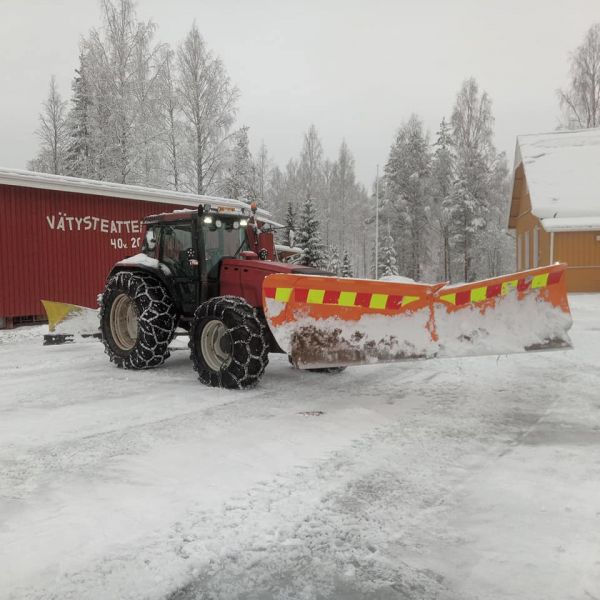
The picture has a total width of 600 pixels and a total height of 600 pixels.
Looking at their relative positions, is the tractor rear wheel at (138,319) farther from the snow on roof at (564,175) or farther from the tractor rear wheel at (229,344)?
the snow on roof at (564,175)

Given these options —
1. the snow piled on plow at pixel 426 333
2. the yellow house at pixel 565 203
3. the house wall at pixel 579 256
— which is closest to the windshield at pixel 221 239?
the snow piled on plow at pixel 426 333

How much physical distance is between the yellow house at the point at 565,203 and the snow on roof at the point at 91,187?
11577mm

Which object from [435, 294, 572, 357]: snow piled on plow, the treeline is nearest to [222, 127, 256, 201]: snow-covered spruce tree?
the treeline

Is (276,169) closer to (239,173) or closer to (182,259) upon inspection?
(239,173)

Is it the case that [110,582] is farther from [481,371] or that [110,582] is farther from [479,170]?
[479,170]

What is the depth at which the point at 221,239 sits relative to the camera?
21.6 feet

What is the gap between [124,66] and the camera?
22.2 m

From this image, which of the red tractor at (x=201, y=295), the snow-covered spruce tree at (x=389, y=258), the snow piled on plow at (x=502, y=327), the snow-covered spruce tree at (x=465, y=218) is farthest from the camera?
the snow-covered spruce tree at (x=389, y=258)

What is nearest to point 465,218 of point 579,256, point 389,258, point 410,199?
point 410,199

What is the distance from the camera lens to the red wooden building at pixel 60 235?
11.1m

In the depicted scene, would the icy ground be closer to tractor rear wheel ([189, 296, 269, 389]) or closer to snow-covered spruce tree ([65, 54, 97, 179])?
tractor rear wheel ([189, 296, 269, 389])

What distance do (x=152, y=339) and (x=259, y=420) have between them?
259cm

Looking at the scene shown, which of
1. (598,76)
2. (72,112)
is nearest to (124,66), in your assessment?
(72,112)

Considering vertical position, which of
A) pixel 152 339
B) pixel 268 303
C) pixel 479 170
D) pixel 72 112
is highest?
pixel 72 112
